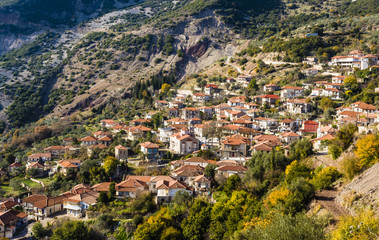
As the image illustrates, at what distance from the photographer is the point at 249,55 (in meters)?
79.6

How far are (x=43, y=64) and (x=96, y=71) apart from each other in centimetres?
2438

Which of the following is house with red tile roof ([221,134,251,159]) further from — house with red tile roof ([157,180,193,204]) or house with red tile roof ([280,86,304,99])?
house with red tile roof ([280,86,304,99])

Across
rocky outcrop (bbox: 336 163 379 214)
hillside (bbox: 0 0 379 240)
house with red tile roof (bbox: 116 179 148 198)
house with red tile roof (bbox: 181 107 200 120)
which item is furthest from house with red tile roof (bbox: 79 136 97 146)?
rocky outcrop (bbox: 336 163 379 214)

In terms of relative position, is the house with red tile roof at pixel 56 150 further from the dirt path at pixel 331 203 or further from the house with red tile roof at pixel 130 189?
the dirt path at pixel 331 203

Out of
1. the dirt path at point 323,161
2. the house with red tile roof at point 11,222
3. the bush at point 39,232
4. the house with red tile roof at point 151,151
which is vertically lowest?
the house with red tile roof at point 11,222

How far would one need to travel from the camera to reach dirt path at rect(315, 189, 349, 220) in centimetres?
1648

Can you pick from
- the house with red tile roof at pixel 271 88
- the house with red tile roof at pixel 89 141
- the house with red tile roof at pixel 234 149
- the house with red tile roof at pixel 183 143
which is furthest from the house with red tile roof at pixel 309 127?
the house with red tile roof at pixel 89 141

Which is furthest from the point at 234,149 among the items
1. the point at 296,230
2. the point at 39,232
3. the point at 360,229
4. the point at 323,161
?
the point at 360,229

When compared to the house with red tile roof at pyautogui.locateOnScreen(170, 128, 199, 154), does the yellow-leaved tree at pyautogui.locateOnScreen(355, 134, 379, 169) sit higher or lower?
higher

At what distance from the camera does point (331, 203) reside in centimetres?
1811

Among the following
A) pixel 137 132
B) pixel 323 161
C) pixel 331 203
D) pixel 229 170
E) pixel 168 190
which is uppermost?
pixel 331 203

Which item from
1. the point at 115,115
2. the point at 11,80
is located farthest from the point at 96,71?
the point at 115,115

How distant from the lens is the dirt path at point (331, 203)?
16484 millimetres

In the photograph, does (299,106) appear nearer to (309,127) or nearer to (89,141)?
(309,127)
